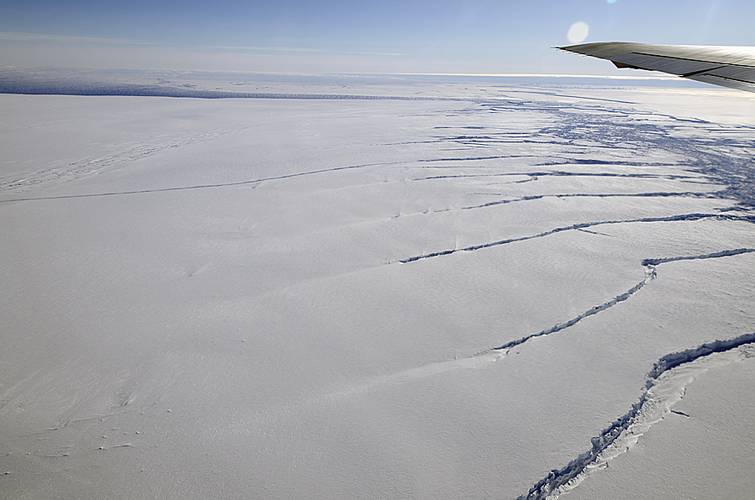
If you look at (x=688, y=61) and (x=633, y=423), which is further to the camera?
(x=688, y=61)

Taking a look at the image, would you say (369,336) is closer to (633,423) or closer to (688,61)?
(633,423)

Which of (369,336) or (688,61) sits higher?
(688,61)

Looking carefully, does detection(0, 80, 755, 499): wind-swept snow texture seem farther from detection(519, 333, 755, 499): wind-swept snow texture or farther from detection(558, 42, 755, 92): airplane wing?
detection(558, 42, 755, 92): airplane wing

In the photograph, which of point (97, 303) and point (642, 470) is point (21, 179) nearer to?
point (97, 303)

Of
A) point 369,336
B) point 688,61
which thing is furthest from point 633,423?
point 688,61

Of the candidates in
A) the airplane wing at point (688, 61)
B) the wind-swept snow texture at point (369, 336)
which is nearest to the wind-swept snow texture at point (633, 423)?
the wind-swept snow texture at point (369, 336)

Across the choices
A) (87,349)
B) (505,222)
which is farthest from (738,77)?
(87,349)

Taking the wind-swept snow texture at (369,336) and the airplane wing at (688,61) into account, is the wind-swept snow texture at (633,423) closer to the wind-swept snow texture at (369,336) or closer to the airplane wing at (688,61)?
the wind-swept snow texture at (369,336)
